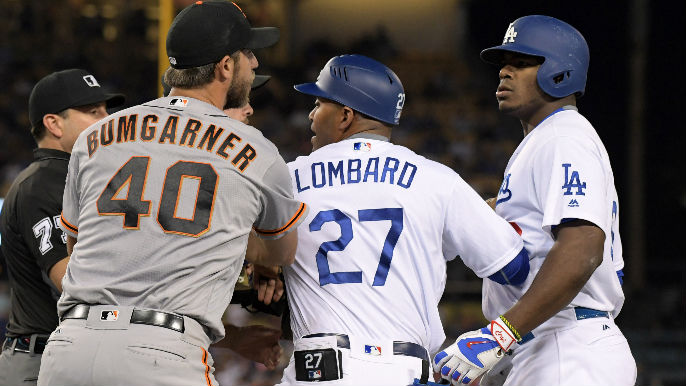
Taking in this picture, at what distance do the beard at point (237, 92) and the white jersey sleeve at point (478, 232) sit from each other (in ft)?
3.04

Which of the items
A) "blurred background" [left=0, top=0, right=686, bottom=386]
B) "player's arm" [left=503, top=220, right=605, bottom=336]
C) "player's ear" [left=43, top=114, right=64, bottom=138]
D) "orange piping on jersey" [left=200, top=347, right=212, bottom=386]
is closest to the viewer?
"orange piping on jersey" [left=200, top=347, right=212, bottom=386]

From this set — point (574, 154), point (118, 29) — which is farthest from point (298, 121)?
point (574, 154)

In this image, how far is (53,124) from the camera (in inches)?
187

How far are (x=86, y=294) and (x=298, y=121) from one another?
1452 centimetres

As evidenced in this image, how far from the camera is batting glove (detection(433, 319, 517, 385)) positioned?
142 inches

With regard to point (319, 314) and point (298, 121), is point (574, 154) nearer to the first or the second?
point (319, 314)

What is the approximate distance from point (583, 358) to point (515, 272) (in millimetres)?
494

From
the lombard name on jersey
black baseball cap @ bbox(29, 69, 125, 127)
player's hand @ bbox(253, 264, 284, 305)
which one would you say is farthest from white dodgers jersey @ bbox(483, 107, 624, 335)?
black baseball cap @ bbox(29, 69, 125, 127)

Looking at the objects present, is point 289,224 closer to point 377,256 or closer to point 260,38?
point 377,256

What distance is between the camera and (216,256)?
319 cm

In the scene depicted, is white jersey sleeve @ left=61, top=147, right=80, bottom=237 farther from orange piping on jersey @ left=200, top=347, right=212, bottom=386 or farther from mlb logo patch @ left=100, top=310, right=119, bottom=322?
orange piping on jersey @ left=200, top=347, right=212, bottom=386

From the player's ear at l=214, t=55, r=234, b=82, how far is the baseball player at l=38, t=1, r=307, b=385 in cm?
4

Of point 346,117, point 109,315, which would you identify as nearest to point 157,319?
point 109,315

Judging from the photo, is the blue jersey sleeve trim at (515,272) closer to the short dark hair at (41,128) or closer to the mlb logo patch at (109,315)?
the mlb logo patch at (109,315)
